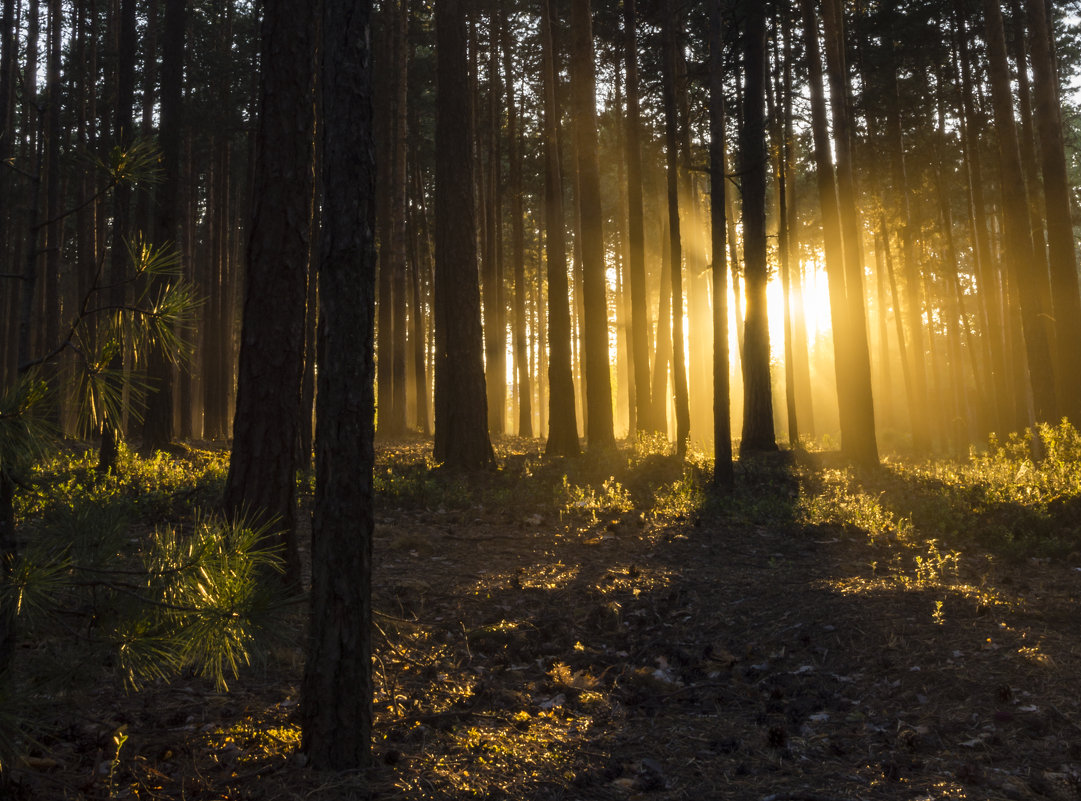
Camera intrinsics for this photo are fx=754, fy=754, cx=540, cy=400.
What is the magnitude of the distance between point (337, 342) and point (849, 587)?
495 cm

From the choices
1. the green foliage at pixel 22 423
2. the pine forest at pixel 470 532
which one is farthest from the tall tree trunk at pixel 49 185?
the green foliage at pixel 22 423

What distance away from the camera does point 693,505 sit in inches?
422

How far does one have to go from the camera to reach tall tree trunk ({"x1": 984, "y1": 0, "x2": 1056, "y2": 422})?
45.3ft

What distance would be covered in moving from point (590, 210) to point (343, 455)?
12738 mm

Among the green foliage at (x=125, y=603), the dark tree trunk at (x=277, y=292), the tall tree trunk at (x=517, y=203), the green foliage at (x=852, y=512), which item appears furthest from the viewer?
the tall tree trunk at (x=517, y=203)

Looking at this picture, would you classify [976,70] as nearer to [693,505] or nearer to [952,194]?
[952,194]

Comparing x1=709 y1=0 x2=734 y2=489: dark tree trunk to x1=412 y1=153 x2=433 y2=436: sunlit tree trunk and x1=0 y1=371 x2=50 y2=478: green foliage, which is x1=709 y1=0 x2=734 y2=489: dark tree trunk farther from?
x1=412 y1=153 x2=433 y2=436: sunlit tree trunk

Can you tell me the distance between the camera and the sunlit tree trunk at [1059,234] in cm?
1418

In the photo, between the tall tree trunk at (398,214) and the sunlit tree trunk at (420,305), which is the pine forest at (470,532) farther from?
the sunlit tree trunk at (420,305)

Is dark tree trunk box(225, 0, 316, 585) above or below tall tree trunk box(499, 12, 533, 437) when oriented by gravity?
below

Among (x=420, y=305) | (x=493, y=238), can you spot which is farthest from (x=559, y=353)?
(x=420, y=305)

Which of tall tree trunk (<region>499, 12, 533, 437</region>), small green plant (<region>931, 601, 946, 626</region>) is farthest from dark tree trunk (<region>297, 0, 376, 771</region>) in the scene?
tall tree trunk (<region>499, 12, 533, 437</region>)

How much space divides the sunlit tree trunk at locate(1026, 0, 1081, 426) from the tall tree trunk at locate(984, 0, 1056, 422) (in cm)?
38

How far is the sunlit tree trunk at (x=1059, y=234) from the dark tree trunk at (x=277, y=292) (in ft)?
46.7
